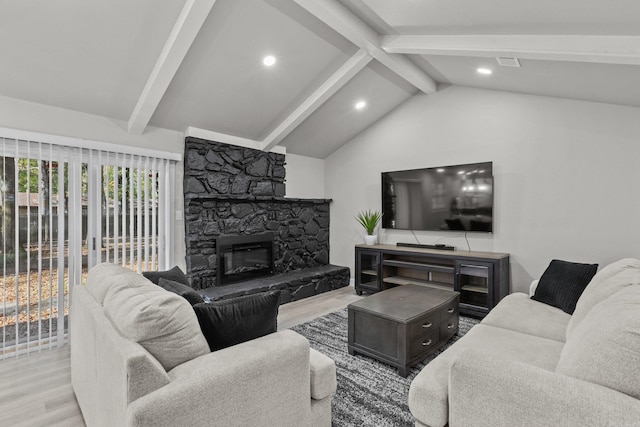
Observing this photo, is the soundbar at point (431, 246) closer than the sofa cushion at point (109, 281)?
No

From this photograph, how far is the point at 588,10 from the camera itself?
192 cm

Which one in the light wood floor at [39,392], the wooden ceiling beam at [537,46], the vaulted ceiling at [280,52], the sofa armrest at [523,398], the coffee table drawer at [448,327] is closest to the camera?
the sofa armrest at [523,398]

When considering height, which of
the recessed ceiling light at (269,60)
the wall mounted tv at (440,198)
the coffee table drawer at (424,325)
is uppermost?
A: the recessed ceiling light at (269,60)

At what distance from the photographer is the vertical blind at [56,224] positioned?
9.43 feet

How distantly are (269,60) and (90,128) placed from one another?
1.99 meters

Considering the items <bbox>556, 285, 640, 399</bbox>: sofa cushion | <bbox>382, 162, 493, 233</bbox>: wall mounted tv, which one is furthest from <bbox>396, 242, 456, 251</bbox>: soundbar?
<bbox>556, 285, 640, 399</bbox>: sofa cushion

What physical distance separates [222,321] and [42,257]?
2.58m

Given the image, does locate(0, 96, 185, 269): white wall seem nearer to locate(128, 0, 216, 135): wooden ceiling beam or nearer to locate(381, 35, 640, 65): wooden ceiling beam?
locate(128, 0, 216, 135): wooden ceiling beam

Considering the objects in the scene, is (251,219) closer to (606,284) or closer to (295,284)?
(295,284)

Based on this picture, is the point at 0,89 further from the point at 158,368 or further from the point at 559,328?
the point at 559,328

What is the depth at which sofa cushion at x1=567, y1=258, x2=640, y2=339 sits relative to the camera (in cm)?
186

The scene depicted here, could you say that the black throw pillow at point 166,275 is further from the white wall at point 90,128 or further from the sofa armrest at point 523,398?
the sofa armrest at point 523,398

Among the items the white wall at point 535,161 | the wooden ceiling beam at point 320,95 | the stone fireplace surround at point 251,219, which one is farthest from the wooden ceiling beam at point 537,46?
the stone fireplace surround at point 251,219

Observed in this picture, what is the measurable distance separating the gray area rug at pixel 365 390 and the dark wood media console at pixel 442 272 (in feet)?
2.88
